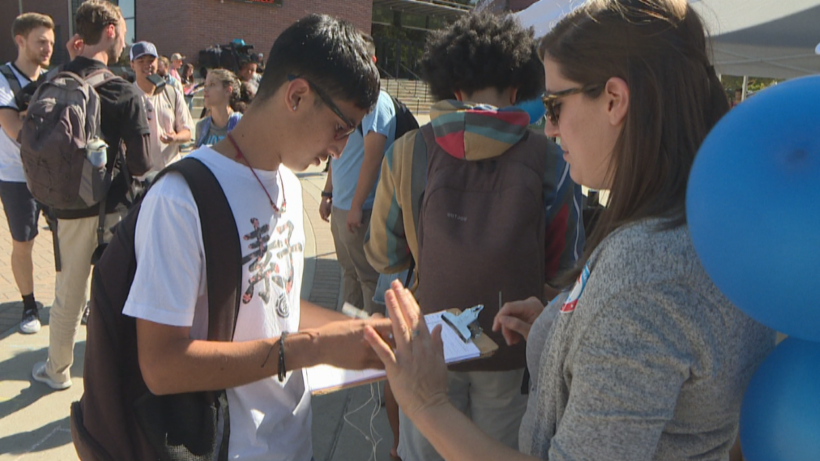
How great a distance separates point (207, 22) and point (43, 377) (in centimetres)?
2229

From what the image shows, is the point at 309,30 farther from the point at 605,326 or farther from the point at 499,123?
the point at 605,326

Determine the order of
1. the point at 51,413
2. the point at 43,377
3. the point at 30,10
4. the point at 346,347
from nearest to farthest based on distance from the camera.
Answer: the point at 346,347, the point at 51,413, the point at 43,377, the point at 30,10

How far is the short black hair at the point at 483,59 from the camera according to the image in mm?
2109

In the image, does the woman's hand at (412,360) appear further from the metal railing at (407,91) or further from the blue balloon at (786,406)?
the metal railing at (407,91)

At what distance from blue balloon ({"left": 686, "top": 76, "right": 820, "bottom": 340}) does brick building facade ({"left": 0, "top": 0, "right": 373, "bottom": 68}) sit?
81.2ft

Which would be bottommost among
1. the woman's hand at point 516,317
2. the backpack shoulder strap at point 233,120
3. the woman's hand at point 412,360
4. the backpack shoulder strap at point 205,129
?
the backpack shoulder strap at point 205,129

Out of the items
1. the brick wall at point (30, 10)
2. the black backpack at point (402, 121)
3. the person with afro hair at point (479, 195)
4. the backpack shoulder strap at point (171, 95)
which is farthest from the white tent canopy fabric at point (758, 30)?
the brick wall at point (30, 10)

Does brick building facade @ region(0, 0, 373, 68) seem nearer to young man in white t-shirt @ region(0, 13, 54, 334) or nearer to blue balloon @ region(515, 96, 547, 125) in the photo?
young man in white t-shirt @ region(0, 13, 54, 334)

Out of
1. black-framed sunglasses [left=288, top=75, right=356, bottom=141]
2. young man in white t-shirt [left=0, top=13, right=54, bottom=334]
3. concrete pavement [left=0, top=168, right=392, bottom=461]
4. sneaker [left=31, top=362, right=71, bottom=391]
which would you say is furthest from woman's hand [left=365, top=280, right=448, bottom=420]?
young man in white t-shirt [left=0, top=13, right=54, bottom=334]

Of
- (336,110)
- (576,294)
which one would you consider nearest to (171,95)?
(336,110)

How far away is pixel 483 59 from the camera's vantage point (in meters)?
2.12

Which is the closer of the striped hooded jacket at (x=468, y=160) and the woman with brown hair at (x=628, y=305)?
the woman with brown hair at (x=628, y=305)

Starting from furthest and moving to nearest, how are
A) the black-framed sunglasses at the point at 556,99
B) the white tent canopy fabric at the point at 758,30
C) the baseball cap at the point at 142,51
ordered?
1. the baseball cap at the point at 142,51
2. the white tent canopy fabric at the point at 758,30
3. the black-framed sunglasses at the point at 556,99

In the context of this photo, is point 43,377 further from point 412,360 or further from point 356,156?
point 412,360
